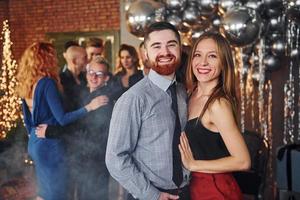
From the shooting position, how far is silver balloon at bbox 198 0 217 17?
3.83 metres

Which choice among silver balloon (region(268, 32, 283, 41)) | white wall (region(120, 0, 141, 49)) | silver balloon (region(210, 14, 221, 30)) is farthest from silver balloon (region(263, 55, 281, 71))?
white wall (region(120, 0, 141, 49))

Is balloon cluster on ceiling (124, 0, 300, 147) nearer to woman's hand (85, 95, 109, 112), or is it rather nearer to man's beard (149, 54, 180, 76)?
woman's hand (85, 95, 109, 112)

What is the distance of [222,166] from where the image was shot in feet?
6.40

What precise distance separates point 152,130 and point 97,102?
1201mm

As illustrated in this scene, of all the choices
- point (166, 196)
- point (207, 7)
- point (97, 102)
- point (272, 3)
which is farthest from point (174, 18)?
point (166, 196)

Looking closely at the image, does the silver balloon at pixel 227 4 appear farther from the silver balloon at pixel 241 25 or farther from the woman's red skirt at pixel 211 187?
the woman's red skirt at pixel 211 187

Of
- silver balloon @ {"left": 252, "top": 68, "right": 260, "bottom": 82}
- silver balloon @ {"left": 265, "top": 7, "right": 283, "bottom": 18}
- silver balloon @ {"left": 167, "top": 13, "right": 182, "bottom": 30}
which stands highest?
silver balloon @ {"left": 265, "top": 7, "right": 283, "bottom": 18}

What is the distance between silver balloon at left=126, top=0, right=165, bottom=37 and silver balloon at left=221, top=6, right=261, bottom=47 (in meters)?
0.55

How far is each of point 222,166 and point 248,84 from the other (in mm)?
2993

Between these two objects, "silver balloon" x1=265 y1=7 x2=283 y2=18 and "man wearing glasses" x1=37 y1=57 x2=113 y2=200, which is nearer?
"man wearing glasses" x1=37 y1=57 x2=113 y2=200

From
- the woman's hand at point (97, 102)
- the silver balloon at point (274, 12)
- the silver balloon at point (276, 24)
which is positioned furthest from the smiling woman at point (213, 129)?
the silver balloon at point (276, 24)

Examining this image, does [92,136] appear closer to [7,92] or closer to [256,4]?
[7,92]

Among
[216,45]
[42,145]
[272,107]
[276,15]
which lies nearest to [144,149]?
[216,45]

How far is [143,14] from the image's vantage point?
3.80m
